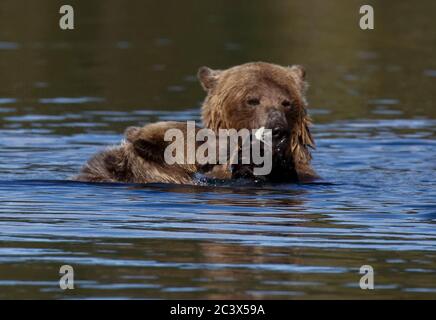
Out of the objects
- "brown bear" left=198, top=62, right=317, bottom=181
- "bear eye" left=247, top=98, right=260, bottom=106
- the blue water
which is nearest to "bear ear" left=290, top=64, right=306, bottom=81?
"brown bear" left=198, top=62, right=317, bottom=181

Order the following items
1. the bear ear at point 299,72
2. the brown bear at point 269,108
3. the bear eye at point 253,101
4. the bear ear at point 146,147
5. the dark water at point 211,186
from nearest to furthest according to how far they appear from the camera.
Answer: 1. the dark water at point 211,186
2. the bear ear at point 146,147
3. the brown bear at point 269,108
4. the bear eye at point 253,101
5. the bear ear at point 299,72

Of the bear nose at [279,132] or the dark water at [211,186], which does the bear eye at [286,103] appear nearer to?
the bear nose at [279,132]

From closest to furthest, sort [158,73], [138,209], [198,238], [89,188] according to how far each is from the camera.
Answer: [198,238]
[138,209]
[89,188]
[158,73]

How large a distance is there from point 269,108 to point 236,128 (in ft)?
1.36

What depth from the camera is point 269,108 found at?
1010cm

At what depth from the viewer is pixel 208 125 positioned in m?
10.6

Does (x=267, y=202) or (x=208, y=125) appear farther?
(x=208, y=125)

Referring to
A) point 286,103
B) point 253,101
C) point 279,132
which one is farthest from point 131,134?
point 286,103

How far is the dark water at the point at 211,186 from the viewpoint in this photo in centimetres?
729

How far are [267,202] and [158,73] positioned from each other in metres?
9.77

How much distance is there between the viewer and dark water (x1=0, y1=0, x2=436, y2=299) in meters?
7.29

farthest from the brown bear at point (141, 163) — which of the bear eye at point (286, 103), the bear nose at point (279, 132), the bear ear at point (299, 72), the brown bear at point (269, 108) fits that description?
the bear ear at point (299, 72)
